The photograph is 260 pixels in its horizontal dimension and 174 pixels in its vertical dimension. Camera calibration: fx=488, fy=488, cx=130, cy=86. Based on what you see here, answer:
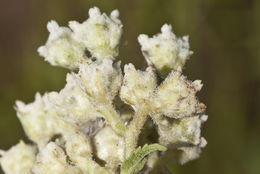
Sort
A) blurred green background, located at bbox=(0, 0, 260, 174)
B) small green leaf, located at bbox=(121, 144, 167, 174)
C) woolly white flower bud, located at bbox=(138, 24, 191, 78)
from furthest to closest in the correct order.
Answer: blurred green background, located at bbox=(0, 0, 260, 174) → woolly white flower bud, located at bbox=(138, 24, 191, 78) → small green leaf, located at bbox=(121, 144, 167, 174)

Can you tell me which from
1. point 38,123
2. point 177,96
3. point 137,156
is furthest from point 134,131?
point 38,123

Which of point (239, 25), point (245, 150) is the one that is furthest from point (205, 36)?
point (245, 150)

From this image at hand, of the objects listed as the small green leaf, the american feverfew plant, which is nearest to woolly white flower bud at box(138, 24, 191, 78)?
the american feverfew plant

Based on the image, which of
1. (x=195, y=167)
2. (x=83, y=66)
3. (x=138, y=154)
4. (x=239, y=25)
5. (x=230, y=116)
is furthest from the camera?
(x=239, y=25)

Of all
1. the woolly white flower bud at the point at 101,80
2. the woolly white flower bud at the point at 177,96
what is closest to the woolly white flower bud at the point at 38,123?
the woolly white flower bud at the point at 101,80

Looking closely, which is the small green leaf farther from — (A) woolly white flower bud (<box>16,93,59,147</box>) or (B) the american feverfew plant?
(A) woolly white flower bud (<box>16,93,59,147</box>)

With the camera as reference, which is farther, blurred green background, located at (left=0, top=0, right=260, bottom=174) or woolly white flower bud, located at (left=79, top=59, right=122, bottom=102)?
blurred green background, located at (left=0, top=0, right=260, bottom=174)

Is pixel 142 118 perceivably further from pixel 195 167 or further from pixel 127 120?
pixel 195 167
